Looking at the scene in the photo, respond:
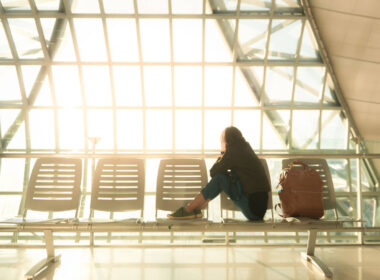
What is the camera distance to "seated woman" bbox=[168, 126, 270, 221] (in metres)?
3.54

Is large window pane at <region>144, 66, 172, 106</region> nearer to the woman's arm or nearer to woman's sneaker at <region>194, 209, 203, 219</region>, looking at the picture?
the woman's arm

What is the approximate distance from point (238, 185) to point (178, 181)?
0.74 m

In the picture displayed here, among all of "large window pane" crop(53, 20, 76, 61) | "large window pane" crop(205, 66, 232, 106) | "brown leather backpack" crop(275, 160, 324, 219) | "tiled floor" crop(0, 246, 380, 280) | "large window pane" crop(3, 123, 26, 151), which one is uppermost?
"large window pane" crop(53, 20, 76, 61)

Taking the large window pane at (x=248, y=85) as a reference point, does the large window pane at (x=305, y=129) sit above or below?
below

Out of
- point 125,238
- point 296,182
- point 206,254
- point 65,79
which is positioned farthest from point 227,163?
point 65,79

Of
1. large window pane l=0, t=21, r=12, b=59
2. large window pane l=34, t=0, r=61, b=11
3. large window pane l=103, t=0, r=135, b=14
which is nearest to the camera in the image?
large window pane l=103, t=0, r=135, b=14

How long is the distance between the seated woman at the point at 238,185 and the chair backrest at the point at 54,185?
1.21 meters

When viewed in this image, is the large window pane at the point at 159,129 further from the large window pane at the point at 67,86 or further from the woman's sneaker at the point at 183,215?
the woman's sneaker at the point at 183,215

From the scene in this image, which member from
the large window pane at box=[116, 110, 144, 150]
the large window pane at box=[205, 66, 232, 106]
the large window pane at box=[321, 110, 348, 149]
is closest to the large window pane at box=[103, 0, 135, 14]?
the large window pane at box=[205, 66, 232, 106]

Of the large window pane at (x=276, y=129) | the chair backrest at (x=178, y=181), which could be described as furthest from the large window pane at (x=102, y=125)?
the chair backrest at (x=178, y=181)

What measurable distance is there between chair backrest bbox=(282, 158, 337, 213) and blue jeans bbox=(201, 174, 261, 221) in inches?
29.1

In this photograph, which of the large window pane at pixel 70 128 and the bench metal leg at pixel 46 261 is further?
the large window pane at pixel 70 128

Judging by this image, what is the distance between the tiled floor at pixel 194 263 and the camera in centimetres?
320

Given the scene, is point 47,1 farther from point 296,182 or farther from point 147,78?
point 296,182
